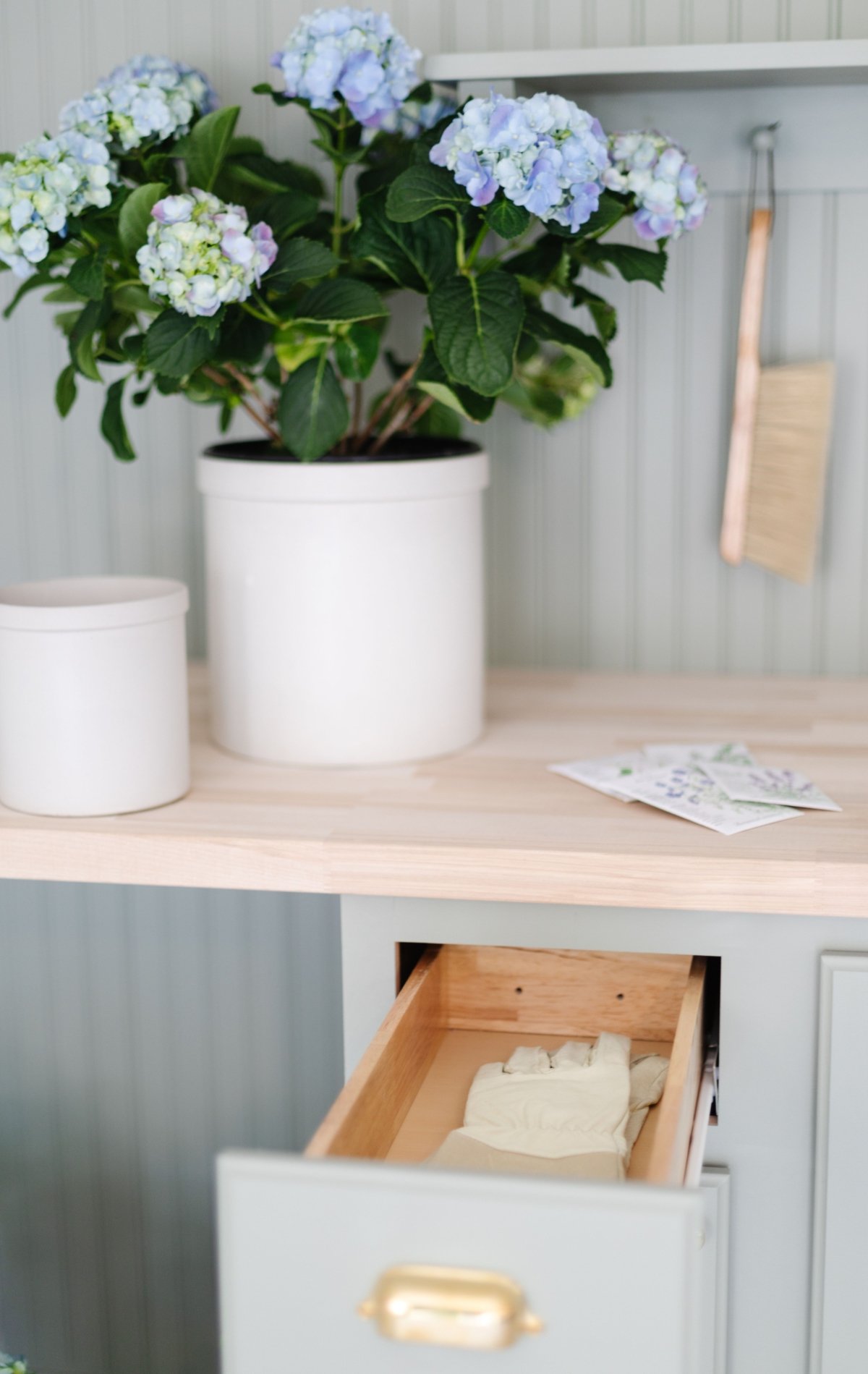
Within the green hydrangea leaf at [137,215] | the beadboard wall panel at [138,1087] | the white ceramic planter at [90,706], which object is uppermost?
the green hydrangea leaf at [137,215]

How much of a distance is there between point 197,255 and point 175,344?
8cm

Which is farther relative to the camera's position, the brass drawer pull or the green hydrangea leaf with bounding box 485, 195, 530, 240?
the green hydrangea leaf with bounding box 485, 195, 530, 240

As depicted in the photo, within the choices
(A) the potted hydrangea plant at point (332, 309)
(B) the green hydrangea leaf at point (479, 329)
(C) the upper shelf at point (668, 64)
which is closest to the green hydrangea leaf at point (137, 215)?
(A) the potted hydrangea plant at point (332, 309)

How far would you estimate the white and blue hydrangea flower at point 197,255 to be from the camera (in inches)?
41.1

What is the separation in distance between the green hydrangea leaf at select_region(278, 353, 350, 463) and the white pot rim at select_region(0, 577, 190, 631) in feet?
0.48

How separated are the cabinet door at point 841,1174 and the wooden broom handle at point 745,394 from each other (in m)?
0.58

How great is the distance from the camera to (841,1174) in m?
1.01

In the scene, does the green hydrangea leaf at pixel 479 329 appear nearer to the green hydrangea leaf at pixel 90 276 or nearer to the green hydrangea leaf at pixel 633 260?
the green hydrangea leaf at pixel 633 260

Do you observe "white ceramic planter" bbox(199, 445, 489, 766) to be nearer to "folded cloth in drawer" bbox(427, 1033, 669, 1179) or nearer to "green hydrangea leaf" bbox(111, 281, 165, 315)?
"green hydrangea leaf" bbox(111, 281, 165, 315)

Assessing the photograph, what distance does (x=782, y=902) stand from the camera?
3.18ft

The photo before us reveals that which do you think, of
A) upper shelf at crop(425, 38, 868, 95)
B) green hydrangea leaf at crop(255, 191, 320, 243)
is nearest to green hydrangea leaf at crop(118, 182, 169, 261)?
green hydrangea leaf at crop(255, 191, 320, 243)

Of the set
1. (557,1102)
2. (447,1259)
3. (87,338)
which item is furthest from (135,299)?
(447,1259)

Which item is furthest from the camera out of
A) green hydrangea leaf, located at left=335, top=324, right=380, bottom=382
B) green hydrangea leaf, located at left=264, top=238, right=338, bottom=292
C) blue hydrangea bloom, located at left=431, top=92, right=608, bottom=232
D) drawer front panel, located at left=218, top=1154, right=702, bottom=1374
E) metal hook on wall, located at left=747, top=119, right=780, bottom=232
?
metal hook on wall, located at left=747, top=119, right=780, bottom=232

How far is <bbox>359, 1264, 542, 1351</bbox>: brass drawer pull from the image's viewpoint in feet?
2.23
